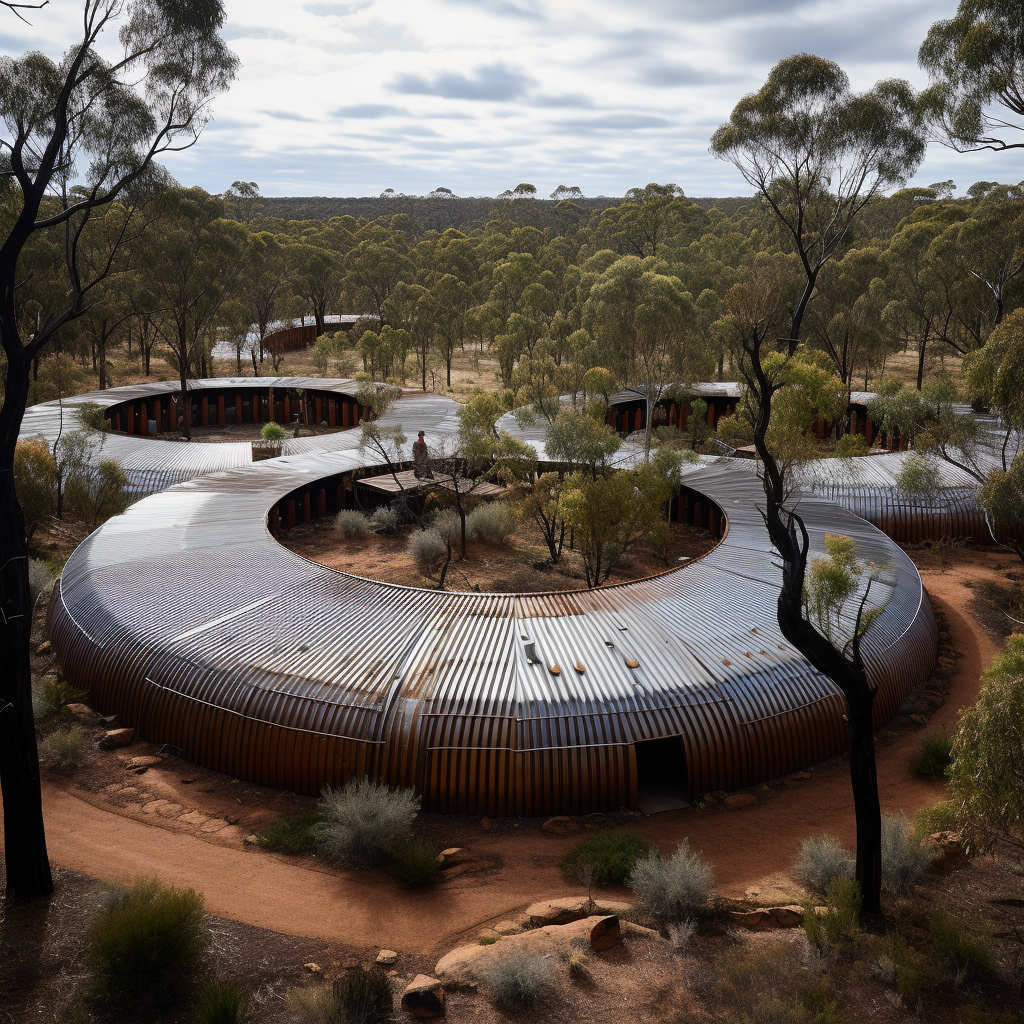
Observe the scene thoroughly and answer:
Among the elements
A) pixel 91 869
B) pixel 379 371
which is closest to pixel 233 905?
pixel 91 869

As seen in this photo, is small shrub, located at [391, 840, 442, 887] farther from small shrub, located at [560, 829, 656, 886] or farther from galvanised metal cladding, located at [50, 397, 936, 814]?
small shrub, located at [560, 829, 656, 886]

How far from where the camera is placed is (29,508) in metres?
25.8

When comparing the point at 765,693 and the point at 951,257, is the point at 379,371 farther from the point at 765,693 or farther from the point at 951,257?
the point at 765,693

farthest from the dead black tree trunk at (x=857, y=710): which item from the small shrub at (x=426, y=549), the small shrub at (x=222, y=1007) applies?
the small shrub at (x=426, y=549)

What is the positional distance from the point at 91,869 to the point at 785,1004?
898 centimetres

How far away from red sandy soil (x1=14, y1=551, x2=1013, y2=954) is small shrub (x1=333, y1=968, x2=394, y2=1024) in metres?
1.46

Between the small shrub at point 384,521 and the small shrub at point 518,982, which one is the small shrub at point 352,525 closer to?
the small shrub at point 384,521

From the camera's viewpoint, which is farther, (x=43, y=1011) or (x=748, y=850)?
(x=748, y=850)

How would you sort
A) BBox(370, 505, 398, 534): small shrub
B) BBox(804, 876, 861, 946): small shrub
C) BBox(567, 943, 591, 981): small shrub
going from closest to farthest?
BBox(567, 943, 591, 981): small shrub, BBox(804, 876, 861, 946): small shrub, BBox(370, 505, 398, 534): small shrub

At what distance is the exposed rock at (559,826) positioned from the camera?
13.6m

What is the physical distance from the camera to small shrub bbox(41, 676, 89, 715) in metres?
16.6

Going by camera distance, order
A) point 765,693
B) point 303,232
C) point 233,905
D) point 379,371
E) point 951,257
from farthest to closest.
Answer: point 303,232 → point 379,371 → point 951,257 → point 765,693 → point 233,905

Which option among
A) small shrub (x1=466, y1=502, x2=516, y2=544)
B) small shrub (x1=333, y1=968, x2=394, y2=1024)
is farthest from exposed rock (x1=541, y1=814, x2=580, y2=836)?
small shrub (x1=466, y1=502, x2=516, y2=544)

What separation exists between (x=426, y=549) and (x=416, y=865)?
13.3 metres
